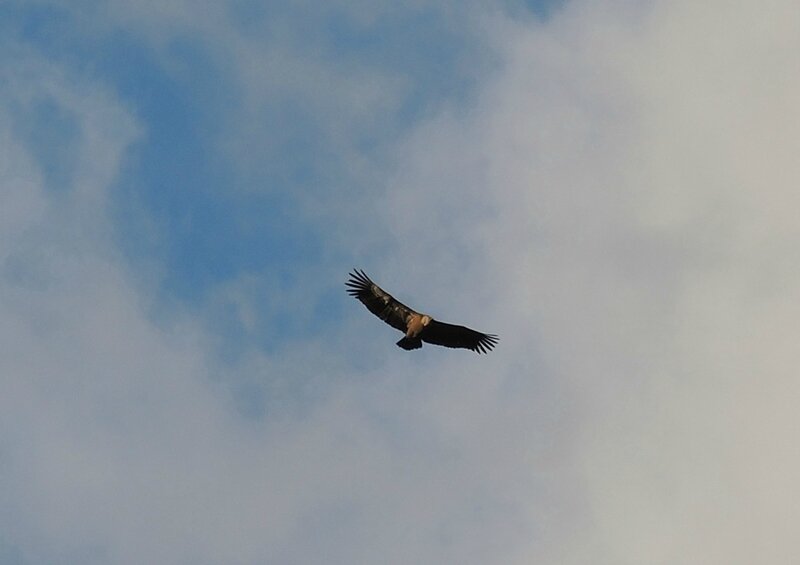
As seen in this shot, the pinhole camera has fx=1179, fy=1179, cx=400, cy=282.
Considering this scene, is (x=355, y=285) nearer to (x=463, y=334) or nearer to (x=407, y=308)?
(x=407, y=308)

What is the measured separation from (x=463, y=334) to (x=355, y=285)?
5888mm

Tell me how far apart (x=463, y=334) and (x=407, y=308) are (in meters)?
3.49

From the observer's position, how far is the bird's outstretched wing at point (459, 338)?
5269cm

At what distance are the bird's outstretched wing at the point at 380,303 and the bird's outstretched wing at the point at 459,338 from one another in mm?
1605

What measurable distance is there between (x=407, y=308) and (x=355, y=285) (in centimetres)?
251

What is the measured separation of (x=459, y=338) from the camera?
2104 inches

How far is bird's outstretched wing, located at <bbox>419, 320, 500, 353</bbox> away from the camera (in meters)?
52.7

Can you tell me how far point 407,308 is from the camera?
168ft

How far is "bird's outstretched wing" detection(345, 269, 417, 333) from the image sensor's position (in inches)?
1994

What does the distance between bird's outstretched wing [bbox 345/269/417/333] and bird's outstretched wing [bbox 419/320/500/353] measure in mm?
1605

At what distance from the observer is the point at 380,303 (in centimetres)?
5116

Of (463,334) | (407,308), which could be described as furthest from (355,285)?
(463,334)

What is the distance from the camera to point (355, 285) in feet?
166

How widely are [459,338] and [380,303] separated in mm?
4518
